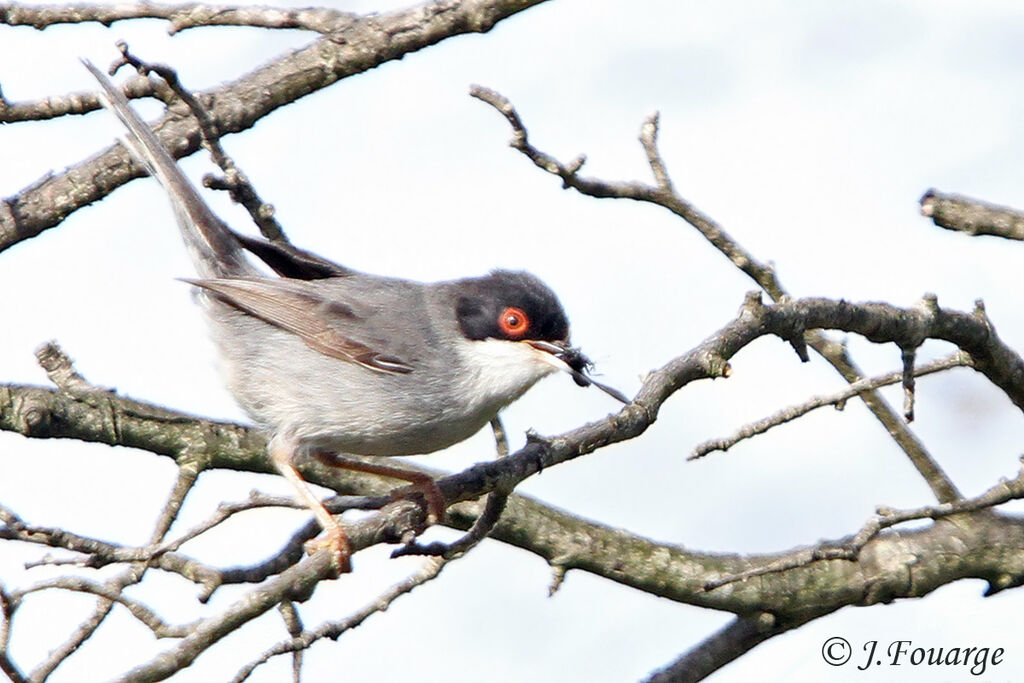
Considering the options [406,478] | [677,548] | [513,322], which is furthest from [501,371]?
[677,548]

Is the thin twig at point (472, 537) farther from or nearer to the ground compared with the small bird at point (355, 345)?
nearer to the ground

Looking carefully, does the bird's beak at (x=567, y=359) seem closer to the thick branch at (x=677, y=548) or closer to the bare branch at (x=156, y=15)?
the thick branch at (x=677, y=548)

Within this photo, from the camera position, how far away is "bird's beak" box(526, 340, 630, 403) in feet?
14.8

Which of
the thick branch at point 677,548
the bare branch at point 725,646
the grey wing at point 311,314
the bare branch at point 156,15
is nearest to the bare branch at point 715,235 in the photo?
the thick branch at point 677,548

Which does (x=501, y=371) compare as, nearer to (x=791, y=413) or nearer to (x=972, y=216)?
(x=791, y=413)

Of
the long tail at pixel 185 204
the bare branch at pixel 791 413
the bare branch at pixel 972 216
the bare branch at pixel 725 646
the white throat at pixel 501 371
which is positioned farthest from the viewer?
the long tail at pixel 185 204

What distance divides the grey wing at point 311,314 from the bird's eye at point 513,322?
409mm

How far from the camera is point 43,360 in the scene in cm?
476

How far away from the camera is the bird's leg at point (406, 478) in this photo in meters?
4.39

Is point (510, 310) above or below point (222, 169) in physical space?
below

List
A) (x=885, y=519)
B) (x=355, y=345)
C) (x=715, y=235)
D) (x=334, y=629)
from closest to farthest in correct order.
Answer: (x=334, y=629) → (x=885, y=519) → (x=715, y=235) → (x=355, y=345)

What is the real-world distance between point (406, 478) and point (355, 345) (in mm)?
582

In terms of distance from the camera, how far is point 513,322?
480cm

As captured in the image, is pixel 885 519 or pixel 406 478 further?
pixel 406 478
